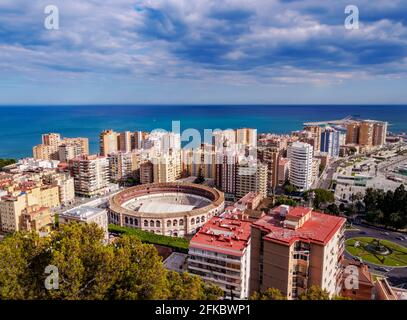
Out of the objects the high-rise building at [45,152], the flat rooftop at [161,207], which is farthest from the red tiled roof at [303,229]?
the high-rise building at [45,152]

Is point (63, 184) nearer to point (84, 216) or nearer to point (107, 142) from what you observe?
point (84, 216)

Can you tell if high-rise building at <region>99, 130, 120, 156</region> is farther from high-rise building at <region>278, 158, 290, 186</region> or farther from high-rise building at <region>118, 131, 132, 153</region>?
high-rise building at <region>278, 158, 290, 186</region>

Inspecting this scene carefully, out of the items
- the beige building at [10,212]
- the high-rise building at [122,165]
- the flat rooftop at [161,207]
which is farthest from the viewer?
the high-rise building at [122,165]

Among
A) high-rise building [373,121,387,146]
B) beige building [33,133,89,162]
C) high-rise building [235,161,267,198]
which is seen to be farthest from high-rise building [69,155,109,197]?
high-rise building [373,121,387,146]

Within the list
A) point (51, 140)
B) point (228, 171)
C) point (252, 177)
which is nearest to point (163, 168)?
point (228, 171)

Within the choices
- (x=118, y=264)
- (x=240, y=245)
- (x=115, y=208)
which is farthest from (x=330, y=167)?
(x=118, y=264)

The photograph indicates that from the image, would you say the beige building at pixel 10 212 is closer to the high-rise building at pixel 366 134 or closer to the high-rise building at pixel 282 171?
the high-rise building at pixel 282 171
